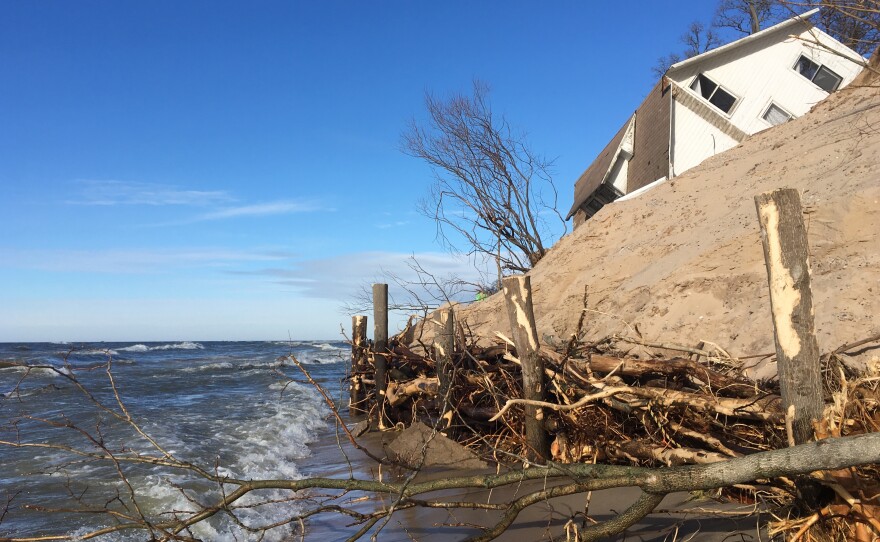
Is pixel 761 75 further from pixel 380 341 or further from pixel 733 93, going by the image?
pixel 380 341

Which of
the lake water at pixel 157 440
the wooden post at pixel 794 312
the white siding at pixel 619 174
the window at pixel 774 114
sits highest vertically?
the window at pixel 774 114

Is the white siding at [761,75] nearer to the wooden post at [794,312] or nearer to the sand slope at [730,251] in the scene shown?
the sand slope at [730,251]

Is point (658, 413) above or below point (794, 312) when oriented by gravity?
below

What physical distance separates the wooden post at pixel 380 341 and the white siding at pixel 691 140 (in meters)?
12.6

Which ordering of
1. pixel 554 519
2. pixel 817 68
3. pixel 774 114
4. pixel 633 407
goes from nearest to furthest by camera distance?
pixel 554 519, pixel 633 407, pixel 817 68, pixel 774 114

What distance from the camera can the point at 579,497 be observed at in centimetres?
530

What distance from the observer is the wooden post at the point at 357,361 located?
12.6 m

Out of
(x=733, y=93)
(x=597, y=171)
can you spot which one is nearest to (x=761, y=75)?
(x=733, y=93)

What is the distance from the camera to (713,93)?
22.2 m

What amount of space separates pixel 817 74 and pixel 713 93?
10.4ft

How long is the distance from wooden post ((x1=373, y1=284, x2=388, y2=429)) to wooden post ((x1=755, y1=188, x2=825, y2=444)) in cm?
751

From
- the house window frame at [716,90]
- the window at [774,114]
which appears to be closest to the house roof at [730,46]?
the house window frame at [716,90]

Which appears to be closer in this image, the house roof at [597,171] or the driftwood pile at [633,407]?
the driftwood pile at [633,407]

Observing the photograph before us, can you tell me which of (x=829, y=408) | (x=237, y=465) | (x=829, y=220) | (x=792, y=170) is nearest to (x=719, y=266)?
(x=829, y=220)
